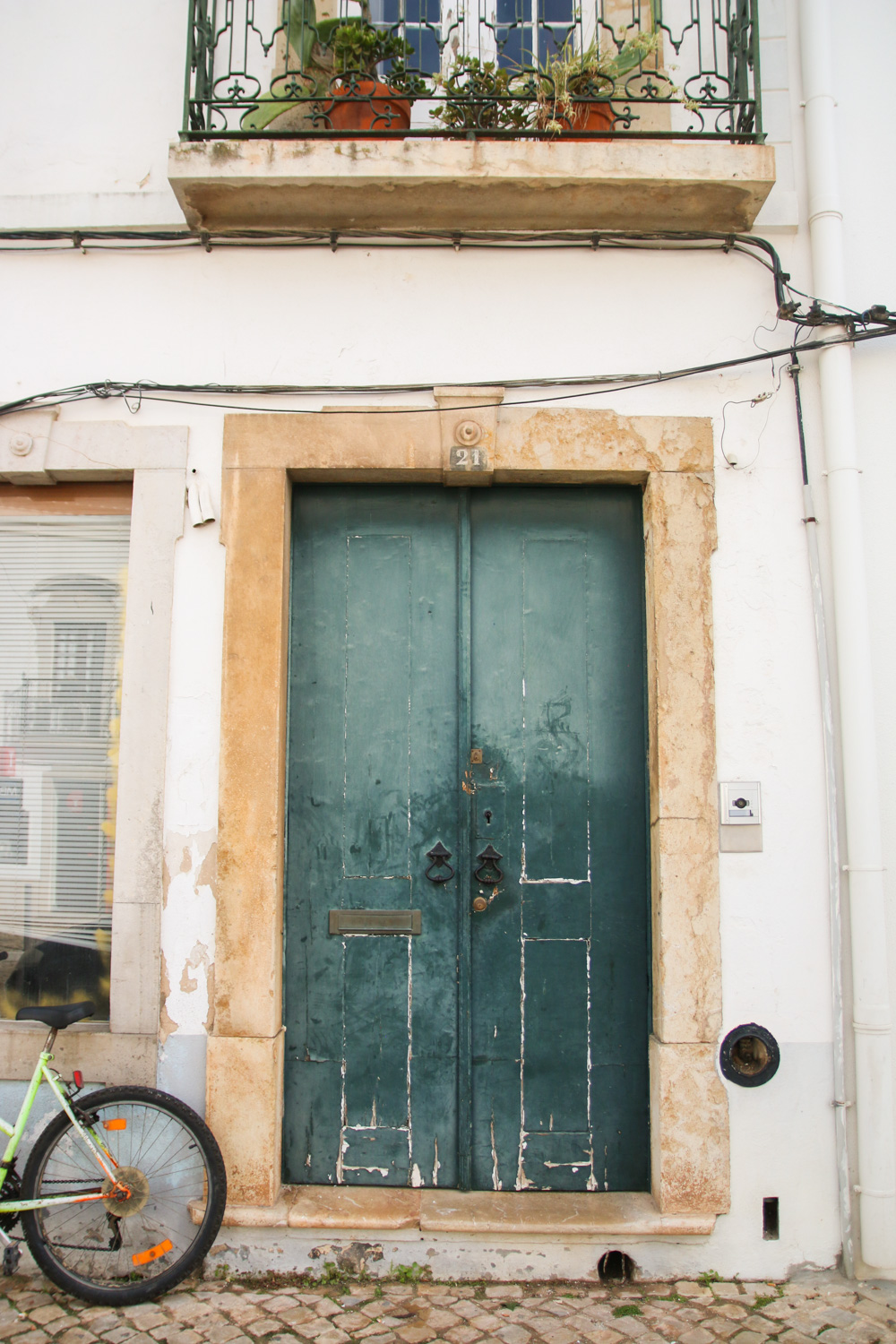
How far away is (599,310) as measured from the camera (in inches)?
140

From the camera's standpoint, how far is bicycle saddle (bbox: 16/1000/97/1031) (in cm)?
309

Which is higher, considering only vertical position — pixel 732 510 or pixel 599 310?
pixel 599 310

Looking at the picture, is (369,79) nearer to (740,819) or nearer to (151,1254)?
(740,819)

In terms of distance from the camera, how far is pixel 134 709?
3.44m

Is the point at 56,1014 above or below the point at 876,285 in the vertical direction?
below

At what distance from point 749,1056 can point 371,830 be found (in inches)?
66.7

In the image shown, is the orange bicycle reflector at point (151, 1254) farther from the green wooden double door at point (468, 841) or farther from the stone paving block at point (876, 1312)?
the stone paving block at point (876, 1312)

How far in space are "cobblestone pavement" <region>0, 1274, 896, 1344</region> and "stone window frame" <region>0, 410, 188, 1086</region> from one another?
73cm

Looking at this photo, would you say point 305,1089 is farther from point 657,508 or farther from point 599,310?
point 599,310

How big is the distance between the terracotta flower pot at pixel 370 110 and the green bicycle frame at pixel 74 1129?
12.5ft

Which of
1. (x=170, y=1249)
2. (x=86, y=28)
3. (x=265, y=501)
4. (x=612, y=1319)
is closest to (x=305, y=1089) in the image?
(x=170, y=1249)

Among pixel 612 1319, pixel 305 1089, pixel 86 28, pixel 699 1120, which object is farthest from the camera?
pixel 86 28

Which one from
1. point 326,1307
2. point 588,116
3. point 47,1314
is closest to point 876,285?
point 588,116

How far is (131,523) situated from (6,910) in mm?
1686
